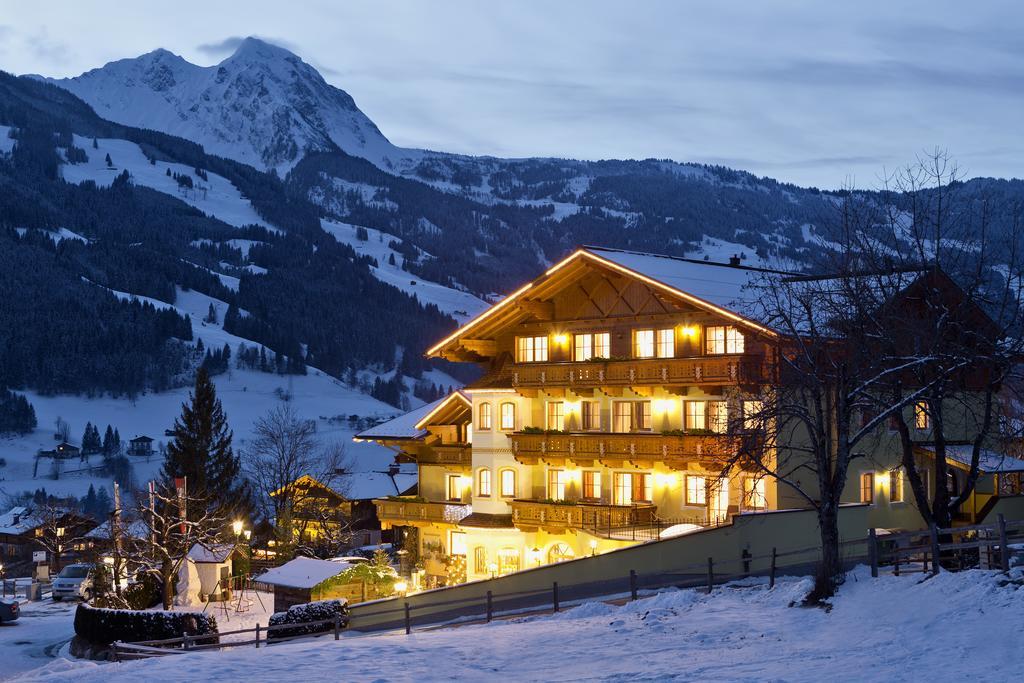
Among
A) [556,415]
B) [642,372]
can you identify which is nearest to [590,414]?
A: [556,415]

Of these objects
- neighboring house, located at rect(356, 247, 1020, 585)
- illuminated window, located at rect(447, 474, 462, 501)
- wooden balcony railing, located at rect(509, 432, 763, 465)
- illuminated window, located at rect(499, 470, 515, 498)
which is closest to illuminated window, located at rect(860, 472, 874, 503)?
neighboring house, located at rect(356, 247, 1020, 585)

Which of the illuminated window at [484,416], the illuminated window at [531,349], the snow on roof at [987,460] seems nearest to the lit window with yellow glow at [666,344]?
the illuminated window at [531,349]

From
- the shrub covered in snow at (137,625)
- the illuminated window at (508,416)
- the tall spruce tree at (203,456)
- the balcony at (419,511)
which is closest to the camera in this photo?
the shrub covered in snow at (137,625)

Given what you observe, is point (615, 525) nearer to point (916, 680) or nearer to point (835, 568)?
point (835, 568)

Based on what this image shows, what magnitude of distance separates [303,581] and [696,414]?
56.5 feet

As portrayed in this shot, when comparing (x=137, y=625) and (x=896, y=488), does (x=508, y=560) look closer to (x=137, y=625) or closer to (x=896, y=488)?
(x=137, y=625)

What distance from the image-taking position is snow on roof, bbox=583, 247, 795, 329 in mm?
41469

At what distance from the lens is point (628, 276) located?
146ft

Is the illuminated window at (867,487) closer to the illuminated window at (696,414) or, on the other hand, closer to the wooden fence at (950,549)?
the illuminated window at (696,414)

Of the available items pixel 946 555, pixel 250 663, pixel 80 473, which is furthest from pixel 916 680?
pixel 80 473

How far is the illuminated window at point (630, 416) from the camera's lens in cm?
4531

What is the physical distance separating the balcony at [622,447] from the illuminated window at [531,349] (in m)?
3.46

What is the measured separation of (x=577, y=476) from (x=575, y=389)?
358cm

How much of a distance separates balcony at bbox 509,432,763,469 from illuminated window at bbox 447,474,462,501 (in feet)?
19.1
